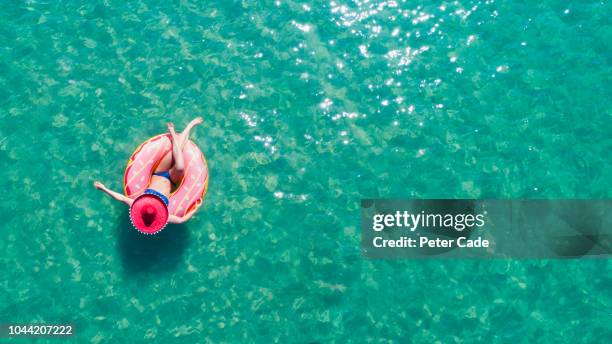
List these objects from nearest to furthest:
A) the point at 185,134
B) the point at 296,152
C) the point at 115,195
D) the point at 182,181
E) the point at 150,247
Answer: the point at 115,195 → the point at 182,181 → the point at 185,134 → the point at 150,247 → the point at 296,152

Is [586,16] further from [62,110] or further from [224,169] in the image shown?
[62,110]

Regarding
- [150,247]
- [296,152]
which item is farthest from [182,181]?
[296,152]

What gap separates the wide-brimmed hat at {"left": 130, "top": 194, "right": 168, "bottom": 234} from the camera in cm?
744

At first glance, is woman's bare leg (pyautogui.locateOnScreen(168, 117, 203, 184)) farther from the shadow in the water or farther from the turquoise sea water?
the shadow in the water

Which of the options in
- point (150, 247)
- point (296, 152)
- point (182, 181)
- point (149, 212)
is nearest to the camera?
point (149, 212)

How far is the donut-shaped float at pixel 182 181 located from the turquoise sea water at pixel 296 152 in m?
0.53

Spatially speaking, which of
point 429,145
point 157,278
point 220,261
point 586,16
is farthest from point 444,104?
point 157,278

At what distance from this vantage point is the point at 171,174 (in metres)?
8.60

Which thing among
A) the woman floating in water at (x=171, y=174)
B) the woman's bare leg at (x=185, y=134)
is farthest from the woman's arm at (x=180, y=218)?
the woman's bare leg at (x=185, y=134)

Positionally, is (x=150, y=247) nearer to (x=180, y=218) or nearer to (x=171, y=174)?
(x=180, y=218)

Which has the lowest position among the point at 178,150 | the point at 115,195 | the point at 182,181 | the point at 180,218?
the point at 180,218

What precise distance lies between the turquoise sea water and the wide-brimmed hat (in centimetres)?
143

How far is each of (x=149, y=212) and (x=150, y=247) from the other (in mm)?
1623

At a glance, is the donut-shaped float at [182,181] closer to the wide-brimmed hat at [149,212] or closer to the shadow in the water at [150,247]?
the shadow in the water at [150,247]
